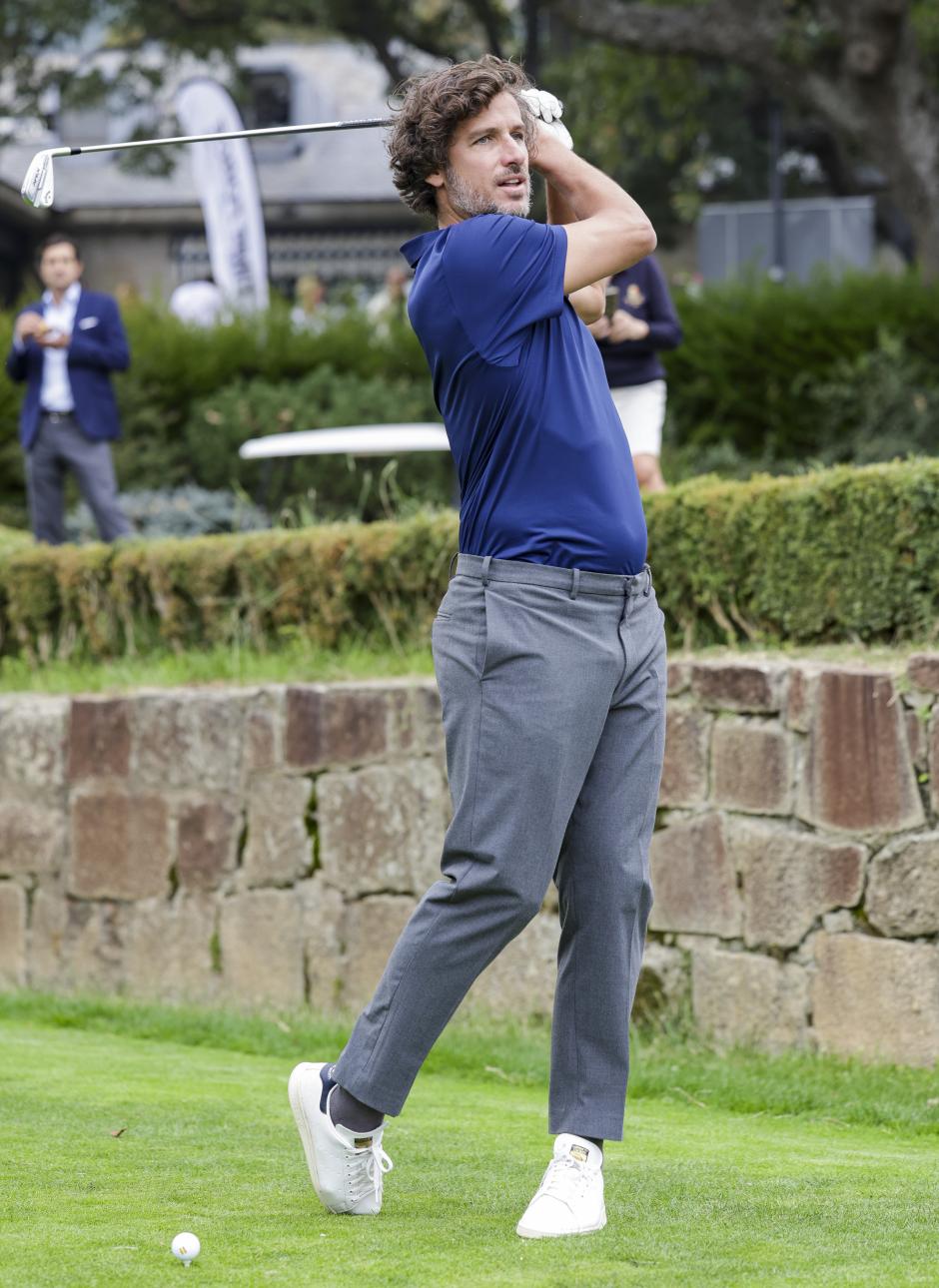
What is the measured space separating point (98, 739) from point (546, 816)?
4474 millimetres

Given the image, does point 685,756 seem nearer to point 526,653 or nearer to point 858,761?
point 858,761

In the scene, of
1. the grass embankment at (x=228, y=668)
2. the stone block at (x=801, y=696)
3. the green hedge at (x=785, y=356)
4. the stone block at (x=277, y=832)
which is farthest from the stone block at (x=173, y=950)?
the green hedge at (x=785, y=356)

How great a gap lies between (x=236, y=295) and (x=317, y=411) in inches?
149

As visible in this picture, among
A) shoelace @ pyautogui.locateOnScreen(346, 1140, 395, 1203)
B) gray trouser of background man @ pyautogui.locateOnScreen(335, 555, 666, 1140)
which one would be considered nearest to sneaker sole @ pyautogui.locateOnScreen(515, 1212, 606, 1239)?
gray trouser of background man @ pyautogui.locateOnScreen(335, 555, 666, 1140)

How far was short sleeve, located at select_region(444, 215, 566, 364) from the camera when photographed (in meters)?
3.35

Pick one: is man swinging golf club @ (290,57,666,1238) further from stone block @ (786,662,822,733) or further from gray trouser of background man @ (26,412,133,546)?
gray trouser of background man @ (26,412,133,546)

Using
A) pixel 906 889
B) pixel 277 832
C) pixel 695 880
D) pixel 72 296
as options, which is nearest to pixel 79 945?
pixel 277 832

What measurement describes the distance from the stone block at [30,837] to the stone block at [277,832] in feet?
3.11

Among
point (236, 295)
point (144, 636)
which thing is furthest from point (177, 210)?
point (144, 636)

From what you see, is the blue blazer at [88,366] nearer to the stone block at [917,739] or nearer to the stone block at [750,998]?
the stone block at [750,998]

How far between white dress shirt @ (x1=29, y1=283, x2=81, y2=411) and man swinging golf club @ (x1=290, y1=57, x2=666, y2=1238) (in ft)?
22.1

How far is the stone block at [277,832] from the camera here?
7.00 metres

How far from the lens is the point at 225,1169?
3.95 m

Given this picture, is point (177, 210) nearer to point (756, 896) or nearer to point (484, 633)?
point (756, 896)
